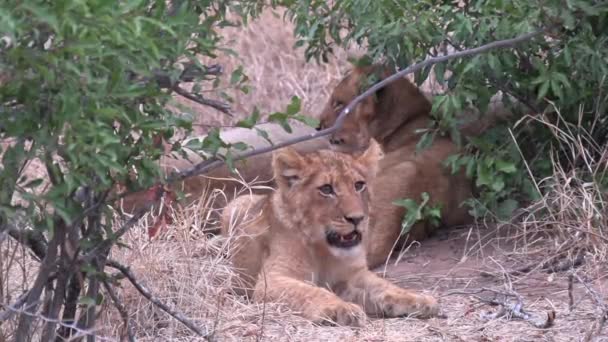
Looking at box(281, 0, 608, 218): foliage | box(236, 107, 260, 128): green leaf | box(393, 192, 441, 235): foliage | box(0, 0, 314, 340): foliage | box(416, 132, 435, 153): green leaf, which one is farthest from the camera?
box(416, 132, 435, 153): green leaf

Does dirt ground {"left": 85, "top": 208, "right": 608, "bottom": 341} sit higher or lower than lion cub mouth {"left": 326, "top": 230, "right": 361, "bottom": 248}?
lower

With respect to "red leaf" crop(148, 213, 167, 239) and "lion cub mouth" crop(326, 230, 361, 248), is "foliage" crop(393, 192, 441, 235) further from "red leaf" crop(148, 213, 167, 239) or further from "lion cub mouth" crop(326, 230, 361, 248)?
"red leaf" crop(148, 213, 167, 239)

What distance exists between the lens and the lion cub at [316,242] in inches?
197

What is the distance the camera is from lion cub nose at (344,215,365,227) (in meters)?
5.05

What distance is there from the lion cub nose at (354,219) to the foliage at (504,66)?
0.91 m

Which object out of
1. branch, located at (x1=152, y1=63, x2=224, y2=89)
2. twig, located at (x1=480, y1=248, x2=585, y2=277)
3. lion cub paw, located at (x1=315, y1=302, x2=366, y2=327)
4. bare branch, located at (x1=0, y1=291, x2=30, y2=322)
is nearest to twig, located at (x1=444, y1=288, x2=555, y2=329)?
twig, located at (x1=480, y1=248, x2=585, y2=277)

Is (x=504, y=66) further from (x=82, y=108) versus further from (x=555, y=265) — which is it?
(x=82, y=108)

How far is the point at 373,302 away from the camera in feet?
16.6

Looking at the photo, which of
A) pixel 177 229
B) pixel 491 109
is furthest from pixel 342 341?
pixel 491 109

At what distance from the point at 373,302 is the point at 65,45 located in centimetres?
236

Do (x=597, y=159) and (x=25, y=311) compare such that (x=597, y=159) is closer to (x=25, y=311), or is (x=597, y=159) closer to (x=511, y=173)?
(x=511, y=173)

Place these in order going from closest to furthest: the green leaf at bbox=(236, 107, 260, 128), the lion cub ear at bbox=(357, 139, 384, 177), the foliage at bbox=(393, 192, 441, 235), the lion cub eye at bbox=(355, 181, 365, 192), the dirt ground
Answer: the green leaf at bbox=(236, 107, 260, 128) < the dirt ground < the lion cub eye at bbox=(355, 181, 365, 192) < the lion cub ear at bbox=(357, 139, 384, 177) < the foliage at bbox=(393, 192, 441, 235)

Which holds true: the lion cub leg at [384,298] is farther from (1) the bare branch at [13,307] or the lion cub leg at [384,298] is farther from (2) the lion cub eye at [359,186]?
(1) the bare branch at [13,307]

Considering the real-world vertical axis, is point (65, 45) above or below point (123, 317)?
above
